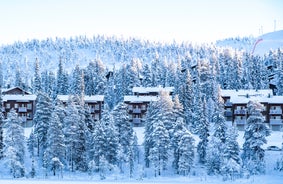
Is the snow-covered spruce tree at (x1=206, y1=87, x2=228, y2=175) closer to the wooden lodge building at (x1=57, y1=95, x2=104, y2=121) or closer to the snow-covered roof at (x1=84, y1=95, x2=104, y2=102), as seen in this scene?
the snow-covered roof at (x1=84, y1=95, x2=104, y2=102)

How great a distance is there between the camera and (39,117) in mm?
61969

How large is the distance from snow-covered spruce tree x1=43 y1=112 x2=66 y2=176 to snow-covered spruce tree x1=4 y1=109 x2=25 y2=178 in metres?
3.54

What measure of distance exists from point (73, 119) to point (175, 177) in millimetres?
17428

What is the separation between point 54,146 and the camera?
56312 mm

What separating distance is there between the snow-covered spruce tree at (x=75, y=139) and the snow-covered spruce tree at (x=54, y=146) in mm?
1414

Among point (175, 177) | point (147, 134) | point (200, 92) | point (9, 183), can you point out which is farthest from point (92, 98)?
point (9, 183)

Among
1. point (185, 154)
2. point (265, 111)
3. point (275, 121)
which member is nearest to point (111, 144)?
point (185, 154)

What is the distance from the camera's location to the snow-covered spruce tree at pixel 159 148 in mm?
56781

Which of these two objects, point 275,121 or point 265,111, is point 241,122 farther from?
point 275,121

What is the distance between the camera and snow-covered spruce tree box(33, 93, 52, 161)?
6091 centimetres

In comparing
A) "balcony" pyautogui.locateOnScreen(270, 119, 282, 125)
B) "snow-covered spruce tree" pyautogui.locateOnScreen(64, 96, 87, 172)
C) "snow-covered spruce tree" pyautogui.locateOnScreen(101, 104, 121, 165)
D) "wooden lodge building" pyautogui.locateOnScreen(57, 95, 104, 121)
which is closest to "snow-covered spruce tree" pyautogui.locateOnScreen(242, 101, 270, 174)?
"snow-covered spruce tree" pyautogui.locateOnScreen(101, 104, 121, 165)

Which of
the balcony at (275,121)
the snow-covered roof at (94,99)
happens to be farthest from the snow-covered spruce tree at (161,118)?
the snow-covered roof at (94,99)

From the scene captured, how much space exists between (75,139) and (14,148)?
8731 millimetres

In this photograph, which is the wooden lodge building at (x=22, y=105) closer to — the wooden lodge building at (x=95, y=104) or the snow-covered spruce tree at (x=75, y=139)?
the wooden lodge building at (x=95, y=104)
